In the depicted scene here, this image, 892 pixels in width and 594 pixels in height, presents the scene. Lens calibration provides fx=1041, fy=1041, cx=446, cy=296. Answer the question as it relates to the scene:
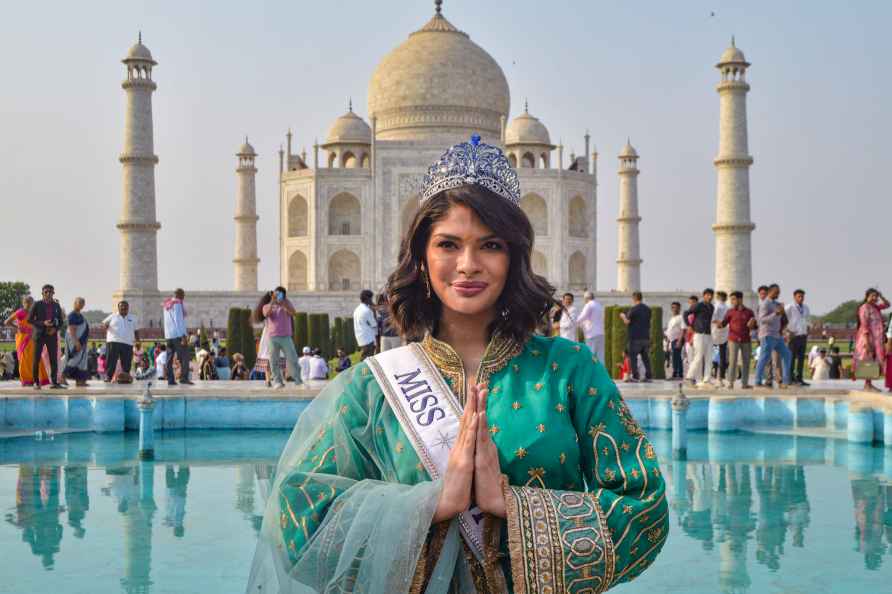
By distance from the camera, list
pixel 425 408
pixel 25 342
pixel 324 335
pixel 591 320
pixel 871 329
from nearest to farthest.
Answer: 1. pixel 425 408
2. pixel 871 329
3. pixel 25 342
4. pixel 591 320
5. pixel 324 335

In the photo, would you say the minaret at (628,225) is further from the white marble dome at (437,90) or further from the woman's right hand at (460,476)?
the woman's right hand at (460,476)

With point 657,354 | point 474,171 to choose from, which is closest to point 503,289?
point 474,171

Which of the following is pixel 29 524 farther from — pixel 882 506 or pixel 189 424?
pixel 882 506

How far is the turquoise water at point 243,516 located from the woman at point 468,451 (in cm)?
257

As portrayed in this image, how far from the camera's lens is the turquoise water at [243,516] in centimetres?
386

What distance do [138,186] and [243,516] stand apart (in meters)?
19.7

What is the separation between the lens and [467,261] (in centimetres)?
136

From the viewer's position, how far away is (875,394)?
24.1 feet

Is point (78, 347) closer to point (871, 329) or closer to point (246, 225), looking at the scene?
point (871, 329)

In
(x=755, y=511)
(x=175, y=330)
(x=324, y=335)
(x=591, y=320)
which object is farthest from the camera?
(x=324, y=335)

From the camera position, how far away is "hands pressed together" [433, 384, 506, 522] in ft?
3.97

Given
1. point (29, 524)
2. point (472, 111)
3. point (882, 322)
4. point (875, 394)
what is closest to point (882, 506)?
point (875, 394)

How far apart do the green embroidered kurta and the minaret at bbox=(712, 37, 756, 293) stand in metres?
22.5

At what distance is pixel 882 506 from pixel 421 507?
15.0 feet
